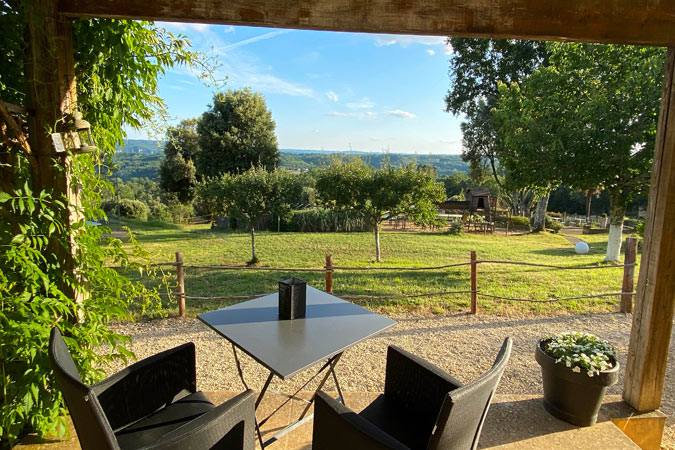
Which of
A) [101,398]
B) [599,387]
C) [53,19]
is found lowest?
[599,387]

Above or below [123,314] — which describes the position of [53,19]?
above

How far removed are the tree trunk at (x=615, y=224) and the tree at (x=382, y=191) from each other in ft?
12.0

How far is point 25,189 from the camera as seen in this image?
1.73 metres

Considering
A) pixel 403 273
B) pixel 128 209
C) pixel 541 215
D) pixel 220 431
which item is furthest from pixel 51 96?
pixel 128 209

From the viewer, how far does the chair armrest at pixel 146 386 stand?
1667mm

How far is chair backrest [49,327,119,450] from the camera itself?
1.16 metres

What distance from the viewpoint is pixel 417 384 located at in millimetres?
1831

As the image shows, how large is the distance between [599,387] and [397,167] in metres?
6.89

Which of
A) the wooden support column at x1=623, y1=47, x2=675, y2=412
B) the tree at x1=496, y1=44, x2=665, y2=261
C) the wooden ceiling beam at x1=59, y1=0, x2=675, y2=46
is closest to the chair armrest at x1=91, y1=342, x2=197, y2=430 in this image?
the wooden ceiling beam at x1=59, y1=0, x2=675, y2=46

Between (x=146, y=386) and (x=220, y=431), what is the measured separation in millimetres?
634

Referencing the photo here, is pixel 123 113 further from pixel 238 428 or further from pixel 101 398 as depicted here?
pixel 238 428

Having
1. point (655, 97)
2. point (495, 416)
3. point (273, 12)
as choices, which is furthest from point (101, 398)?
point (655, 97)

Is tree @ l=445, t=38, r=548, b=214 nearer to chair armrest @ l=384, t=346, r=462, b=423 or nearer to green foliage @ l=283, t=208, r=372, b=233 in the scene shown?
green foliage @ l=283, t=208, r=372, b=233

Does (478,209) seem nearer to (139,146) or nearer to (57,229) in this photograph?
(139,146)
